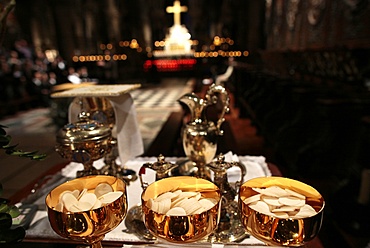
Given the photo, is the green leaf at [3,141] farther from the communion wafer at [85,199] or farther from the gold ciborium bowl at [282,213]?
the gold ciborium bowl at [282,213]

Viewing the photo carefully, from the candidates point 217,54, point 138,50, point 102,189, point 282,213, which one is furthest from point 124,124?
point 217,54

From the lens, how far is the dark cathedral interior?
1982mm

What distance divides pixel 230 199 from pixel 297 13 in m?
5.70

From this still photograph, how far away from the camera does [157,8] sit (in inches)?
542

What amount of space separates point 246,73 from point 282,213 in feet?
15.8

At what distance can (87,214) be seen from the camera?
558 mm

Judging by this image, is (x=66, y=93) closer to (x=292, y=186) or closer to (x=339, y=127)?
(x=292, y=186)

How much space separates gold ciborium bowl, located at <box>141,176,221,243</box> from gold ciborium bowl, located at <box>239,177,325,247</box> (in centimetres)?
7

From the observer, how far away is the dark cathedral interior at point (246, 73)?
1982 mm

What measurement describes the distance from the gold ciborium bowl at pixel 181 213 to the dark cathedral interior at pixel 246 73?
0.36 m

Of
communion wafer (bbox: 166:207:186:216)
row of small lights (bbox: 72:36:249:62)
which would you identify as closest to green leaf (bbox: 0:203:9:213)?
communion wafer (bbox: 166:207:186:216)

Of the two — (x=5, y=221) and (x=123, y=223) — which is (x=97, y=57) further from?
(x=5, y=221)

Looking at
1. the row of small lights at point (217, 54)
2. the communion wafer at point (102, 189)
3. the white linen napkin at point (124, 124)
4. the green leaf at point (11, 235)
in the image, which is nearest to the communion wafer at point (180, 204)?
the communion wafer at point (102, 189)

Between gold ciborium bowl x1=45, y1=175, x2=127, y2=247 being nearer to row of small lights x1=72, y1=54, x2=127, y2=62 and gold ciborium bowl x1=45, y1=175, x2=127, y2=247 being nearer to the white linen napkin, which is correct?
the white linen napkin
